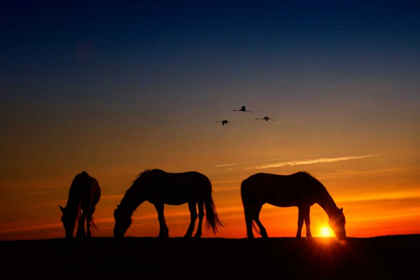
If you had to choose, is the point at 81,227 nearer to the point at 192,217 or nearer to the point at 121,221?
the point at 121,221

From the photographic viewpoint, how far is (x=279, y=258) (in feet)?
66.7

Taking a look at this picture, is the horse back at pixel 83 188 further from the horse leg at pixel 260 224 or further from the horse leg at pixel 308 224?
the horse leg at pixel 308 224

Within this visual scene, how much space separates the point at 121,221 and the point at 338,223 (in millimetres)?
10937

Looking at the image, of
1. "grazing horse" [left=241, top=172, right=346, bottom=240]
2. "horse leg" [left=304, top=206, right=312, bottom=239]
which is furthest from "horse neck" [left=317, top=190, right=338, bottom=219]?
"horse leg" [left=304, top=206, right=312, bottom=239]

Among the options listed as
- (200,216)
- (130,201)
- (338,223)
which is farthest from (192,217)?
(338,223)

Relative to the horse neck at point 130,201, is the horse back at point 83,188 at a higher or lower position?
higher

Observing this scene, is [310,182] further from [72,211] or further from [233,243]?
[72,211]

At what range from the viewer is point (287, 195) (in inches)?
1080

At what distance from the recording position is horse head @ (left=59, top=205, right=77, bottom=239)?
26484 mm

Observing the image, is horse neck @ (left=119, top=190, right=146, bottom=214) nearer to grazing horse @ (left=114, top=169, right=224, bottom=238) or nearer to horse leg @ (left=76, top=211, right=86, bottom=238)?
grazing horse @ (left=114, top=169, right=224, bottom=238)

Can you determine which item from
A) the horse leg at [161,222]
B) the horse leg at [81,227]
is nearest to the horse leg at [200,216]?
the horse leg at [161,222]

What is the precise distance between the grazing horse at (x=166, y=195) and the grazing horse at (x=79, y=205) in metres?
1.84

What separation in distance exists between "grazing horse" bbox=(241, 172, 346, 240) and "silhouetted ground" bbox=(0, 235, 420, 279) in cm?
370

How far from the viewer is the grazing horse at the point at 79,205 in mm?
26641
